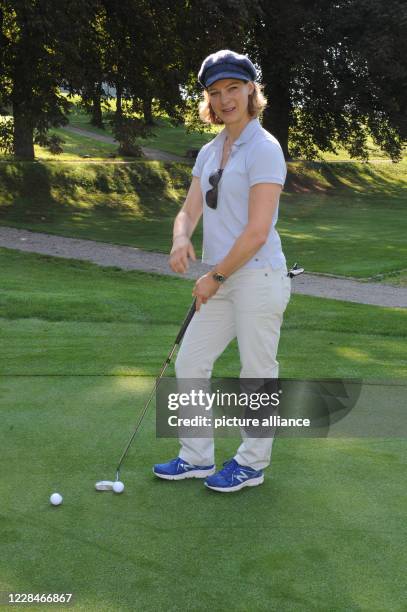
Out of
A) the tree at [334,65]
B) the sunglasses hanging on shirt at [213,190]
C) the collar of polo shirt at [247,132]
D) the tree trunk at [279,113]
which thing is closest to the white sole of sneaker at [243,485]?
the sunglasses hanging on shirt at [213,190]

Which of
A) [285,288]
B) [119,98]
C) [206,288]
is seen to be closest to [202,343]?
[206,288]

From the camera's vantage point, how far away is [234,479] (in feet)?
13.4

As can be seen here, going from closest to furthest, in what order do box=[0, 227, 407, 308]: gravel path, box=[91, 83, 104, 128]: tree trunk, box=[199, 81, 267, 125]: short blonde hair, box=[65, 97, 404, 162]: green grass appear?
box=[199, 81, 267, 125]: short blonde hair
box=[0, 227, 407, 308]: gravel path
box=[91, 83, 104, 128]: tree trunk
box=[65, 97, 404, 162]: green grass

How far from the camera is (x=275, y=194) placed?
3824 mm

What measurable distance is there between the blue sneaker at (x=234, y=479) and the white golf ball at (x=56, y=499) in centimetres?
72

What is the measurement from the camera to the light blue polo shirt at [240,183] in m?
3.79

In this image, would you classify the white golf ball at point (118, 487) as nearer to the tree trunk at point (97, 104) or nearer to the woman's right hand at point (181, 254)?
the woman's right hand at point (181, 254)

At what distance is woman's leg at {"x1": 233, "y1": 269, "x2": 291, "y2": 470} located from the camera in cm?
398

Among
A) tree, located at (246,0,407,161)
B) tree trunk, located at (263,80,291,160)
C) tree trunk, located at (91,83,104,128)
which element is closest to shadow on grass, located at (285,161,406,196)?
tree trunk, located at (263,80,291,160)

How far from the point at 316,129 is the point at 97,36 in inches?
481

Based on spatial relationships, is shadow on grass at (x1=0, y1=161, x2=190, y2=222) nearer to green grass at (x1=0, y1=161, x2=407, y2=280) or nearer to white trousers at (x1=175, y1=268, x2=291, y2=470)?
green grass at (x1=0, y1=161, x2=407, y2=280)

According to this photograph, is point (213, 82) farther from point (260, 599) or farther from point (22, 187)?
point (22, 187)

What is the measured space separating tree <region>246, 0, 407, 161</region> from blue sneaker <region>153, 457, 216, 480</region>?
26447 millimetres

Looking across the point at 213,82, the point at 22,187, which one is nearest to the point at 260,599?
the point at 213,82
